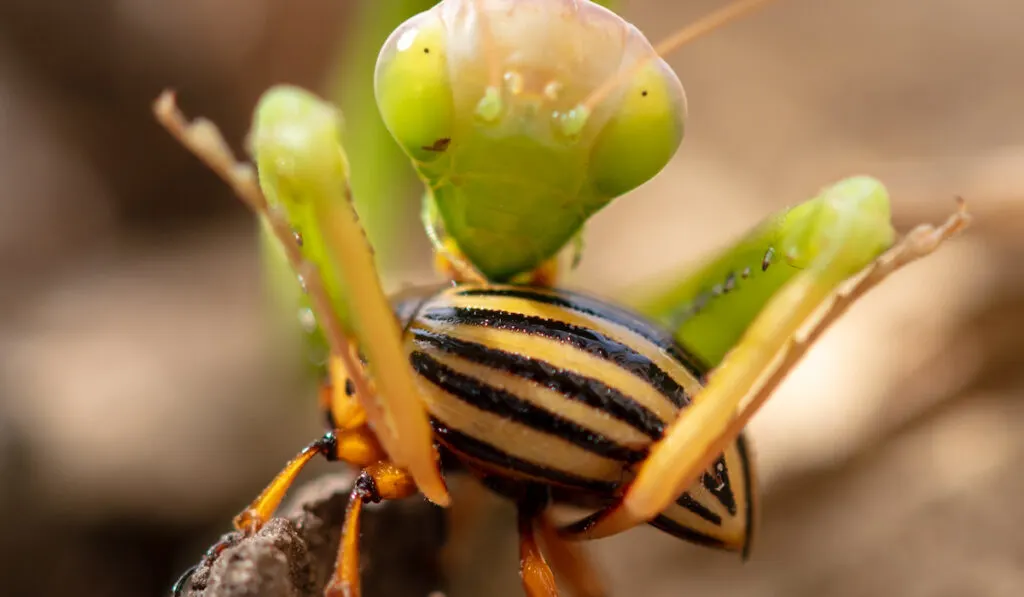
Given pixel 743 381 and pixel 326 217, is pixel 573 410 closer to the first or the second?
pixel 743 381

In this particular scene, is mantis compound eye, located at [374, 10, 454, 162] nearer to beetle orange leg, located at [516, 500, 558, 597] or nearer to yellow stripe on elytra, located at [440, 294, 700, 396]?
yellow stripe on elytra, located at [440, 294, 700, 396]

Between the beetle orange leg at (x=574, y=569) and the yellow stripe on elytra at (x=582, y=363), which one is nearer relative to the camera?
the yellow stripe on elytra at (x=582, y=363)

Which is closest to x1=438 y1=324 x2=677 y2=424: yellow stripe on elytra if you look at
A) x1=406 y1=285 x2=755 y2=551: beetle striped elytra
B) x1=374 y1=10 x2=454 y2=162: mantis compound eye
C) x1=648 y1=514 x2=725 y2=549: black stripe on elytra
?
x1=406 y1=285 x2=755 y2=551: beetle striped elytra

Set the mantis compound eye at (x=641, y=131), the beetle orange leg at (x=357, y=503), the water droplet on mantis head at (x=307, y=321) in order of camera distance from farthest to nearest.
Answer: the water droplet on mantis head at (x=307, y=321) < the mantis compound eye at (x=641, y=131) < the beetle orange leg at (x=357, y=503)

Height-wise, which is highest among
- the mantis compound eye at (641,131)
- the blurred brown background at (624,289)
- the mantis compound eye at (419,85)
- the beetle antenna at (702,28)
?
the mantis compound eye at (419,85)

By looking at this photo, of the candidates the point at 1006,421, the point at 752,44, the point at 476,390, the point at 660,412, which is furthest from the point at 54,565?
the point at 752,44

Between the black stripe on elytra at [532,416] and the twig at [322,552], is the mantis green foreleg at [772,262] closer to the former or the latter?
the black stripe on elytra at [532,416]

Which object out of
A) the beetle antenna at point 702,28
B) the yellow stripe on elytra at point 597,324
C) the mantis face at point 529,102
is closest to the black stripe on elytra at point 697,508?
the yellow stripe on elytra at point 597,324
